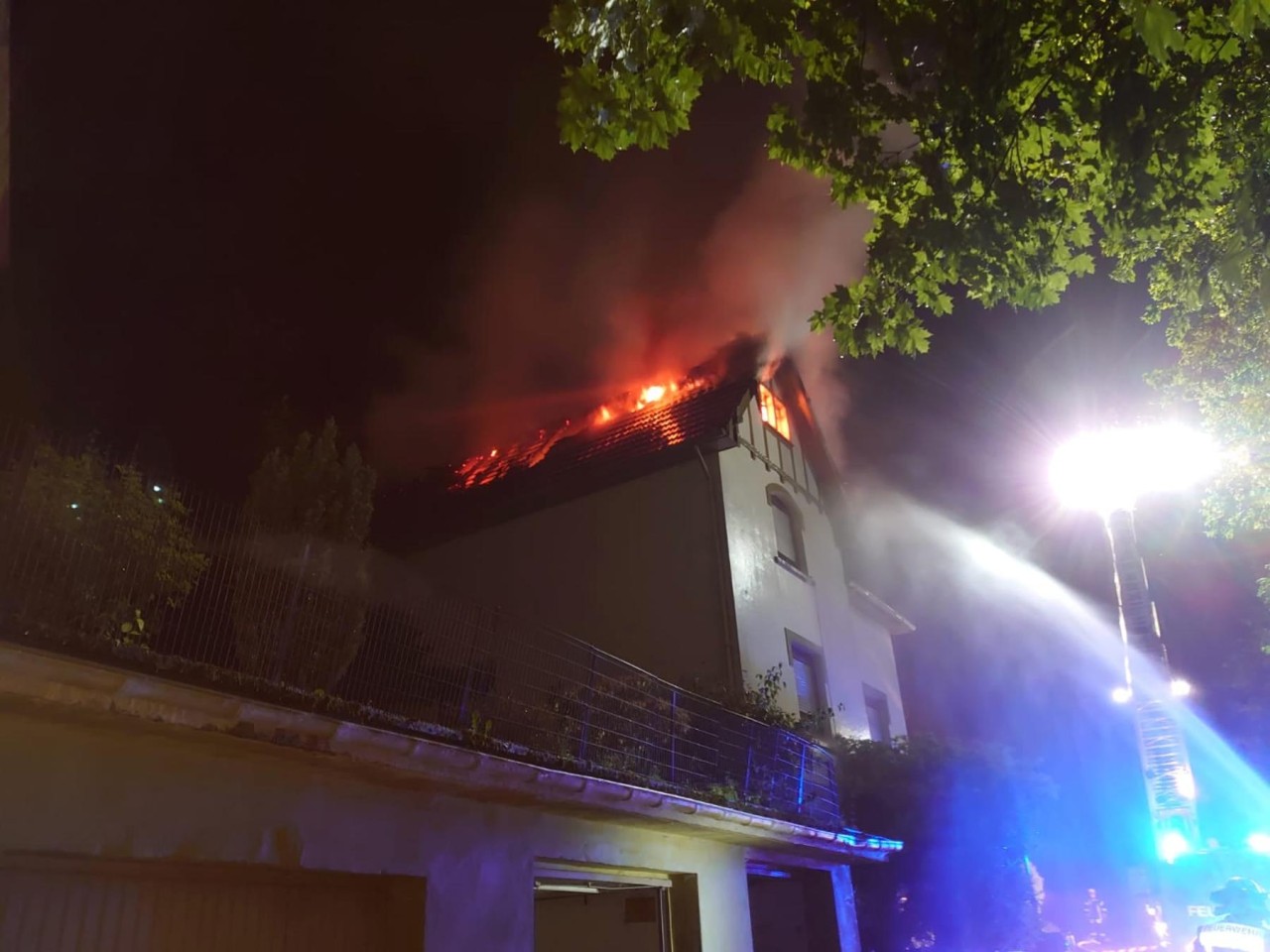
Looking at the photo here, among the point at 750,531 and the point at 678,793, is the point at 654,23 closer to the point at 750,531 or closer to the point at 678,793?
the point at 678,793

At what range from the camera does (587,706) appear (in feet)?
27.2

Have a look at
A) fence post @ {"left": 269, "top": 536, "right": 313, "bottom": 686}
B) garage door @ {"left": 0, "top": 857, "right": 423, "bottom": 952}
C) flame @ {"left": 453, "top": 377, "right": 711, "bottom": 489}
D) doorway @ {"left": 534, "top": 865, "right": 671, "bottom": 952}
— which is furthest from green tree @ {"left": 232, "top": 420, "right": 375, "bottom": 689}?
flame @ {"left": 453, "top": 377, "right": 711, "bottom": 489}

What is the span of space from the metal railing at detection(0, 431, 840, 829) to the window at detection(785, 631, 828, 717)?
17.8ft

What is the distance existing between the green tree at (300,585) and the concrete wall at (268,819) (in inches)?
37.3

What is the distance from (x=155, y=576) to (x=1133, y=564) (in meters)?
22.8

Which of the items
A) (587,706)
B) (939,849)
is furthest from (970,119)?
(939,849)

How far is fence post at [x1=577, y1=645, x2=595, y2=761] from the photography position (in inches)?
320

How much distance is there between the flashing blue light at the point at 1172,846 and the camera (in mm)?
20672

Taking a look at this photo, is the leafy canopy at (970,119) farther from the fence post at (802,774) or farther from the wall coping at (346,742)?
the fence post at (802,774)

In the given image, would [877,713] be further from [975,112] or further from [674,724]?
[975,112]

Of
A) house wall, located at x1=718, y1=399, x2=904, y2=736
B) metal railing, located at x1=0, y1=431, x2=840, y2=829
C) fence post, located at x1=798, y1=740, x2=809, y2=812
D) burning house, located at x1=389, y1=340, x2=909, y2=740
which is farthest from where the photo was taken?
house wall, located at x1=718, y1=399, x2=904, y2=736

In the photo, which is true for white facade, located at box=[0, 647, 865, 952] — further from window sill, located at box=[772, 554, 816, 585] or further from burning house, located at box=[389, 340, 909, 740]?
window sill, located at box=[772, 554, 816, 585]

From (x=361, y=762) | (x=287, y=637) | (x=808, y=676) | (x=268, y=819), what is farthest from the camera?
(x=808, y=676)

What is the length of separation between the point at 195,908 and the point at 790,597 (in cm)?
1215
